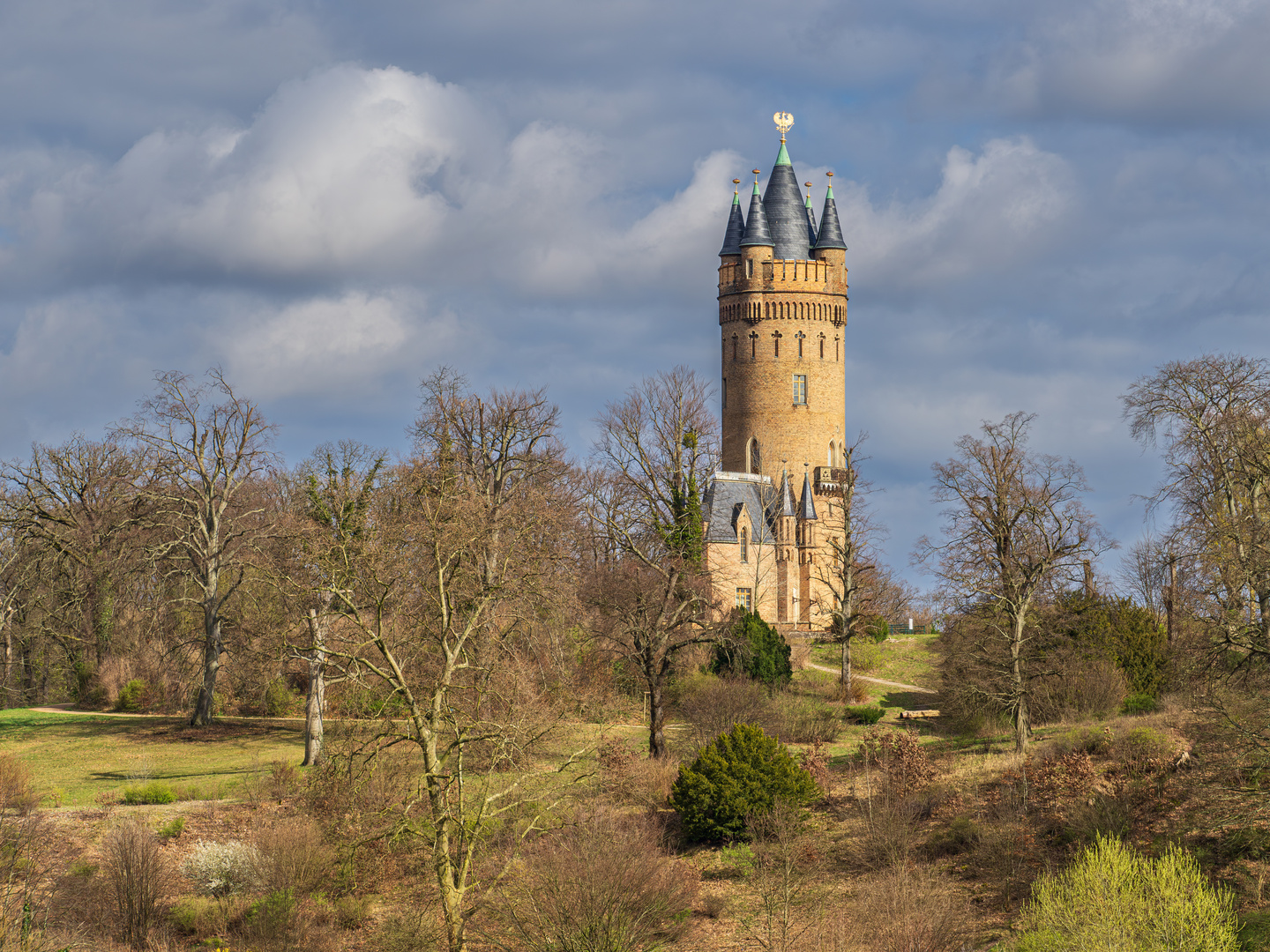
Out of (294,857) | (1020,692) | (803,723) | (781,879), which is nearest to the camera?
(294,857)

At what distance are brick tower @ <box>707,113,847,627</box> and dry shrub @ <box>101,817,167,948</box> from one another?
53366 millimetres

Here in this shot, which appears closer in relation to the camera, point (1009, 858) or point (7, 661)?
point (1009, 858)

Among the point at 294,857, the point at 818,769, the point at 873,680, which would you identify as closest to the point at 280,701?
the point at 818,769

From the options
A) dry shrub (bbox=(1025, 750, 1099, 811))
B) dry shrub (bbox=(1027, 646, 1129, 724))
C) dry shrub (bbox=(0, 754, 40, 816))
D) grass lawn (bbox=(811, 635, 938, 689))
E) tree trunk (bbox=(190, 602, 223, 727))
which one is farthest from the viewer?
grass lawn (bbox=(811, 635, 938, 689))

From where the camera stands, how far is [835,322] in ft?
252

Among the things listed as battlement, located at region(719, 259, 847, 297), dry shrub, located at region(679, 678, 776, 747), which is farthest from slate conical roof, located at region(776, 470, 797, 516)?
dry shrub, located at region(679, 678, 776, 747)

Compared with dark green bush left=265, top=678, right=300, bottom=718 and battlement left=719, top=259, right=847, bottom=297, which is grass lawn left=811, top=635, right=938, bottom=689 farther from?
battlement left=719, top=259, right=847, bottom=297

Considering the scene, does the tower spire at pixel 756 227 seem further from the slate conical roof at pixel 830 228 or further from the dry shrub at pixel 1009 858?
the dry shrub at pixel 1009 858

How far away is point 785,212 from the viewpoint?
77062 mm

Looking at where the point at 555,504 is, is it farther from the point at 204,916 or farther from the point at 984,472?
the point at 204,916

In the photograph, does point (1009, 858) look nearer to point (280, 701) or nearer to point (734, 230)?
point (280, 701)

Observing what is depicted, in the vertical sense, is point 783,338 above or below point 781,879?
above

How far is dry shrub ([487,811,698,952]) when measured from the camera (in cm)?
1758

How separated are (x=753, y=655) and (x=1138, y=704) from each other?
1257 cm
